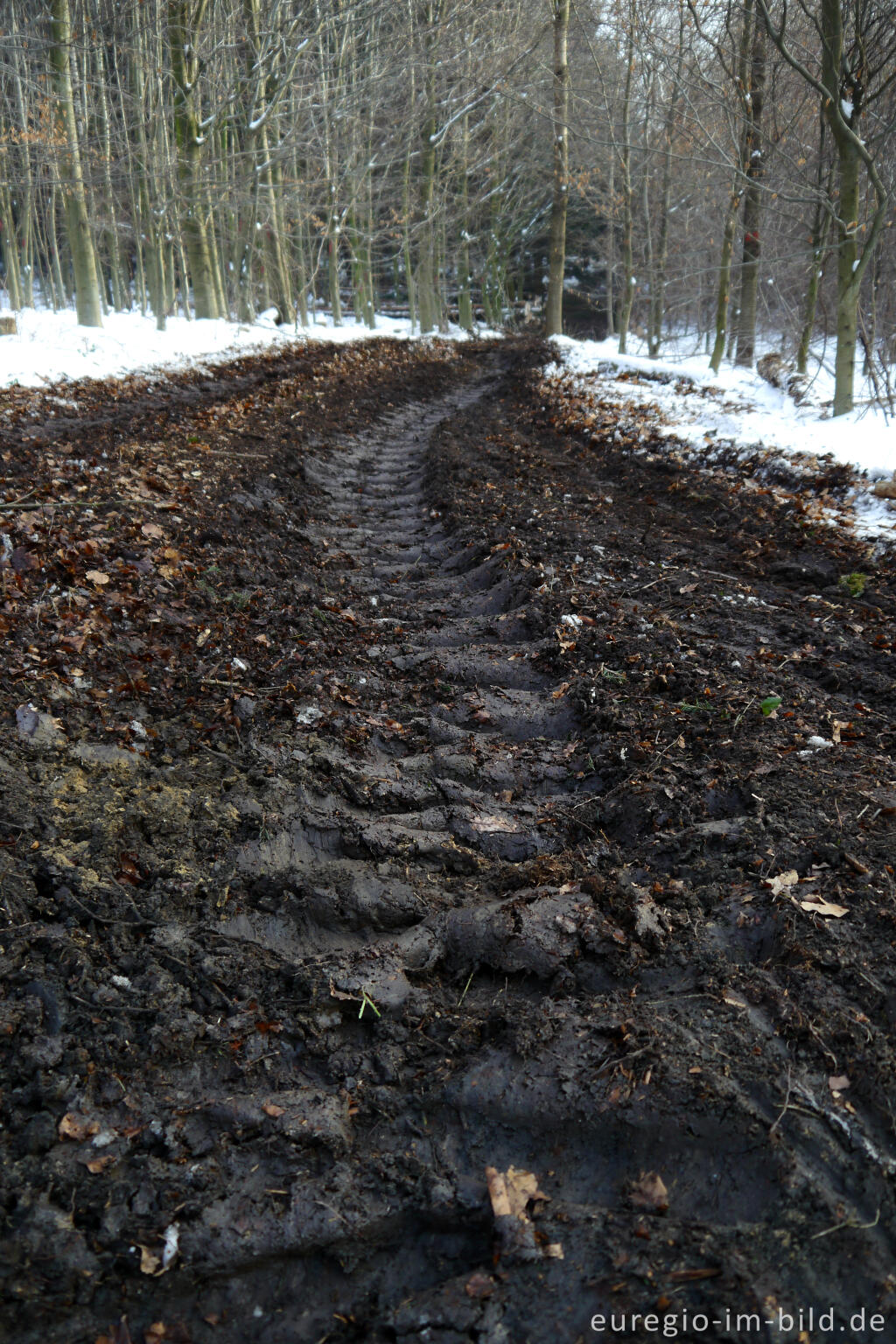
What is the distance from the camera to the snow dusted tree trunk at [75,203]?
45.8 ft

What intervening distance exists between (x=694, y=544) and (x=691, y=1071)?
4504 mm

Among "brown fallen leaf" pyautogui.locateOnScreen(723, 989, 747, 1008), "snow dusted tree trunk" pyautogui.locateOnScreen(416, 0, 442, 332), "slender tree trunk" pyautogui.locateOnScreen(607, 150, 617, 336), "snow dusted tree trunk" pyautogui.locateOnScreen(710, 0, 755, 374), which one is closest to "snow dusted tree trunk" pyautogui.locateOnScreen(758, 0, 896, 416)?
"snow dusted tree trunk" pyautogui.locateOnScreen(710, 0, 755, 374)

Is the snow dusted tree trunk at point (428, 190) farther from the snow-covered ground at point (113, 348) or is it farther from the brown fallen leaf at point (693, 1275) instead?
the brown fallen leaf at point (693, 1275)

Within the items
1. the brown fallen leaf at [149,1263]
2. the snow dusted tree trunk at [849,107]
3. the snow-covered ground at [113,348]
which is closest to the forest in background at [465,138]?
the snow dusted tree trunk at [849,107]

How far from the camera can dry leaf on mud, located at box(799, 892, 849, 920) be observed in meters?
2.28

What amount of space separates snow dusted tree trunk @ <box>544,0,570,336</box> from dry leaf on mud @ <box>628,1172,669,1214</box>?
1776cm

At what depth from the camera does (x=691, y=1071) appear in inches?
74.8

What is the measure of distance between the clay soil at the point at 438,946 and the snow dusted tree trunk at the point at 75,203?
12.8m

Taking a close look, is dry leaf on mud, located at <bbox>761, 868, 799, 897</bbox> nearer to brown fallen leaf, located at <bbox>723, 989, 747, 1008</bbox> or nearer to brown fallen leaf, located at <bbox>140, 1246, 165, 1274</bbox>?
brown fallen leaf, located at <bbox>723, 989, 747, 1008</bbox>

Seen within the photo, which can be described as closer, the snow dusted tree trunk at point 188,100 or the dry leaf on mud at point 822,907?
the dry leaf on mud at point 822,907

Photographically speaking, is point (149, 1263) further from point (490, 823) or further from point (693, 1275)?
point (490, 823)

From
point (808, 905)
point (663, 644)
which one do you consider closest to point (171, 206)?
point (663, 644)

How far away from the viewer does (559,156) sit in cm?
1792

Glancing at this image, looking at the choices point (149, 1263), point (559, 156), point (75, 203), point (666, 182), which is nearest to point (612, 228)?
point (666, 182)
